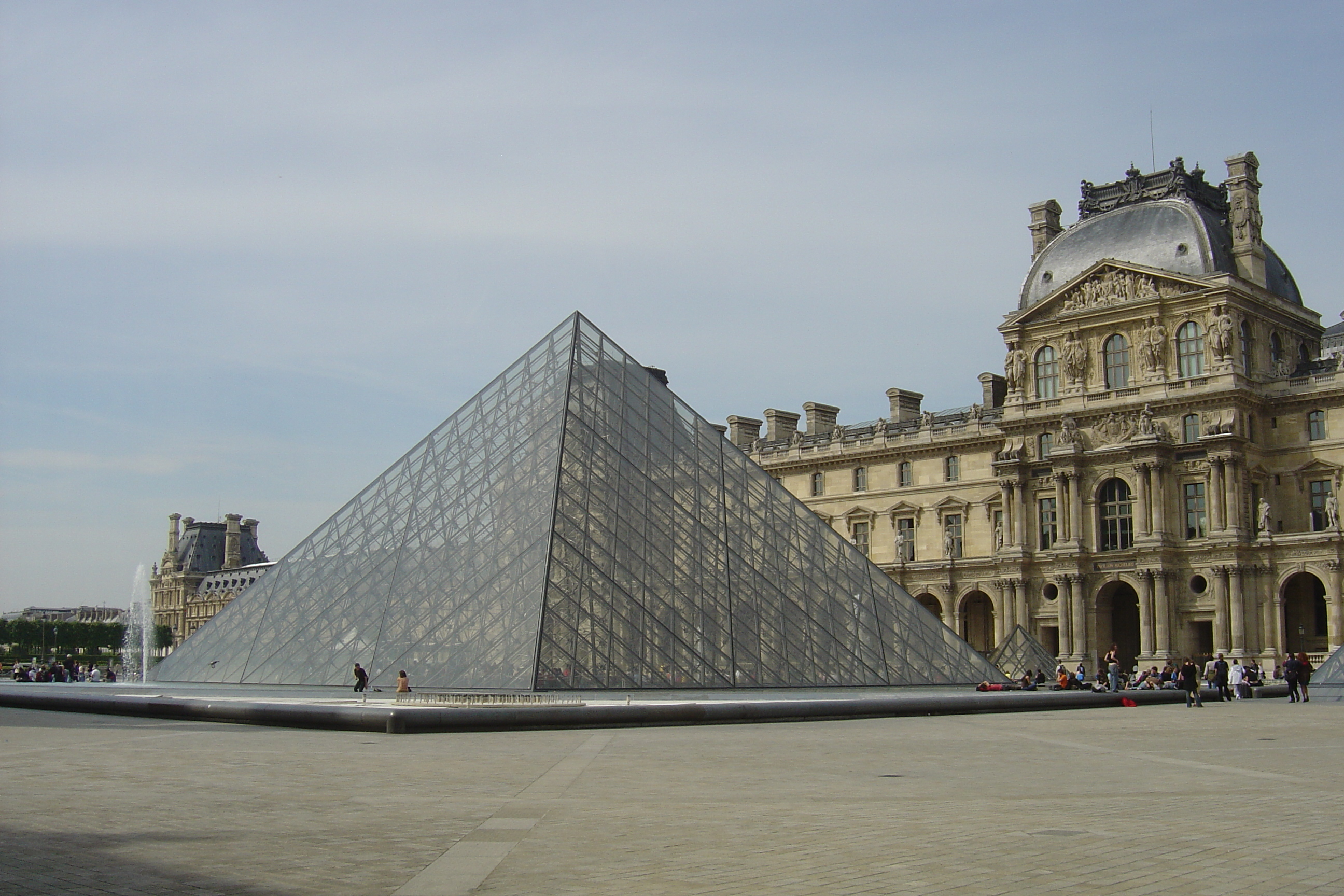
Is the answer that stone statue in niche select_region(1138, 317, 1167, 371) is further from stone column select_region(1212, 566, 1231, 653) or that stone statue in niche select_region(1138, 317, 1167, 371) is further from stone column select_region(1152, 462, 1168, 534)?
stone column select_region(1212, 566, 1231, 653)

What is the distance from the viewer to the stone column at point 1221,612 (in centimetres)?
4584

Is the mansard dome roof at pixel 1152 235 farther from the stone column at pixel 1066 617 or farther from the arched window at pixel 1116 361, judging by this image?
the stone column at pixel 1066 617

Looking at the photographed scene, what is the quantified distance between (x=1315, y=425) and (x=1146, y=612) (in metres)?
8.67

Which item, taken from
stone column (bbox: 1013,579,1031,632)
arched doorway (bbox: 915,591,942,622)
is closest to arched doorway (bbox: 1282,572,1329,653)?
stone column (bbox: 1013,579,1031,632)

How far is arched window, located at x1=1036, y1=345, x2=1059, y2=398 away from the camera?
51.9 m

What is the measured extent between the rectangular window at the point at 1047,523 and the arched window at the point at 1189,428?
5626mm

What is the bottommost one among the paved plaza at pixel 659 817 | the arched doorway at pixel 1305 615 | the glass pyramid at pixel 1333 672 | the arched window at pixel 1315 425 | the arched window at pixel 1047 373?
the glass pyramid at pixel 1333 672

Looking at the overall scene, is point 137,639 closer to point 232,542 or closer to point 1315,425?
point 232,542

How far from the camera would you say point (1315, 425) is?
47.1 metres

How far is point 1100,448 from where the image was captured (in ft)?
163

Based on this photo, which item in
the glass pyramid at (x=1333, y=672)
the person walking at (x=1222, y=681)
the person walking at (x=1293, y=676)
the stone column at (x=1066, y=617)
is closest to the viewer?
the person walking at (x=1293, y=676)

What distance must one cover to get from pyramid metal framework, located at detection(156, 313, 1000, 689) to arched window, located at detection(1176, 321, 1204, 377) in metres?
23.2

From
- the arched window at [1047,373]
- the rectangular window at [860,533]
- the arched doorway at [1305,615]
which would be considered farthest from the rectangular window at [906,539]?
the arched doorway at [1305,615]

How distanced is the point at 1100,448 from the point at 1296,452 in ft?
21.4
